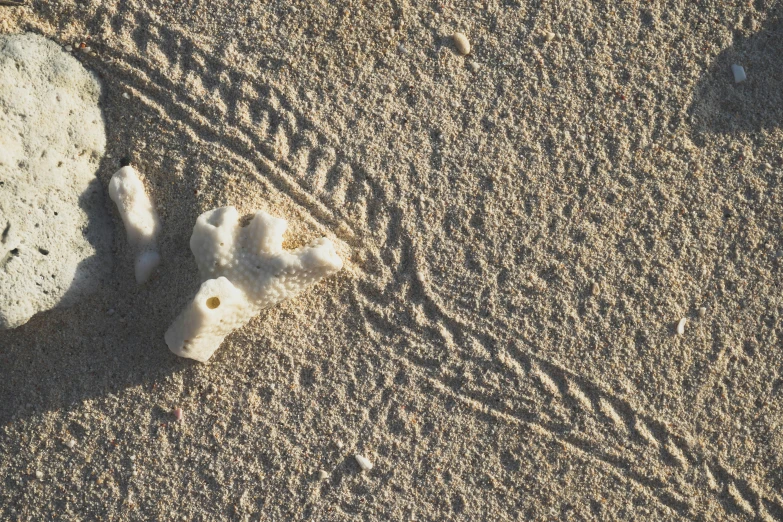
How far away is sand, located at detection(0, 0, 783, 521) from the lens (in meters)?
2.17

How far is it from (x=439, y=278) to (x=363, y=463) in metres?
0.72

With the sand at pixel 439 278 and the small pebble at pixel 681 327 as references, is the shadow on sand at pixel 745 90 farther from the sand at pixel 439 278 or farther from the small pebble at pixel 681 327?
the small pebble at pixel 681 327

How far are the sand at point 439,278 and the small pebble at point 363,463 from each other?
0.02m

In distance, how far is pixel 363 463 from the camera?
2.21 metres

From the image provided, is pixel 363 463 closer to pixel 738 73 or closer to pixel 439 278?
pixel 439 278

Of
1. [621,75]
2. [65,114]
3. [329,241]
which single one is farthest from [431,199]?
[65,114]

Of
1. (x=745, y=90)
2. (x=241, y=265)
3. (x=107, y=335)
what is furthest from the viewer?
(x=745, y=90)

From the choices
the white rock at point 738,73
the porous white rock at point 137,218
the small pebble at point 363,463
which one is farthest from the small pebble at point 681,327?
the porous white rock at point 137,218

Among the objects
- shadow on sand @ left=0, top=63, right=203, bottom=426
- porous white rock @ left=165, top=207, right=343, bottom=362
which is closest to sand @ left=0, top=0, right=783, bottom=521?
shadow on sand @ left=0, top=63, right=203, bottom=426

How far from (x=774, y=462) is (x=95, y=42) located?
9.55 feet

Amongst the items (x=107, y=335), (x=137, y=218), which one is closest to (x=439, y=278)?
(x=137, y=218)

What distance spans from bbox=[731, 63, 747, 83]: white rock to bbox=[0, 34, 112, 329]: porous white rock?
7.60ft

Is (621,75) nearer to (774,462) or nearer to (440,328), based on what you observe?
(440,328)

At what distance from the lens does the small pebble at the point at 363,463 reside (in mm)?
2207
